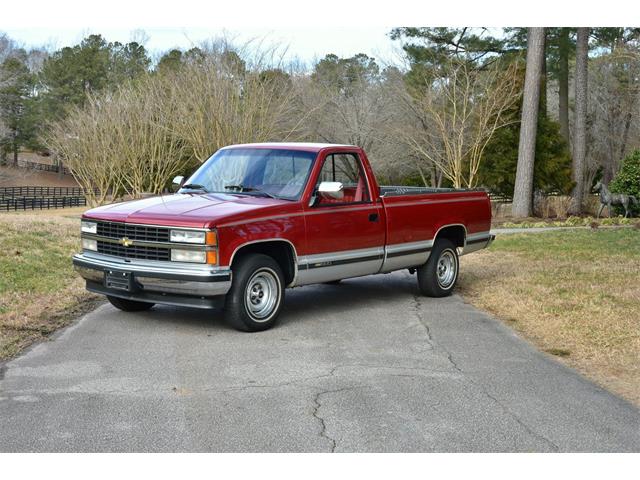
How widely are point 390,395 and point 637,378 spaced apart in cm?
233

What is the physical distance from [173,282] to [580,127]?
81.6ft

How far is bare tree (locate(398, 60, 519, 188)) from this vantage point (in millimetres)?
28828

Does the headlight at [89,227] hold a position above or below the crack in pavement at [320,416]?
above

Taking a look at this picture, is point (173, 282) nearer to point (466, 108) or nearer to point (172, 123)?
point (466, 108)

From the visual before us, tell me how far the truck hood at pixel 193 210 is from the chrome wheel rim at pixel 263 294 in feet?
2.27

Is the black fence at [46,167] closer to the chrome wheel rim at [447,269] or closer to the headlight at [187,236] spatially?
the chrome wheel rim at [447,269]

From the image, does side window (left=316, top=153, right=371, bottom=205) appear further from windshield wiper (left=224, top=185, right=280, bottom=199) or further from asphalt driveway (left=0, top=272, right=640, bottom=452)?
asphalt driveway (left=0, top=272, right=640, bottom=452)

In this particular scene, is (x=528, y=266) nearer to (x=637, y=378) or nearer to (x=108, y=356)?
(x=637, y=378)

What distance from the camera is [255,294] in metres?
8.90

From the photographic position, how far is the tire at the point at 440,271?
11453 mm

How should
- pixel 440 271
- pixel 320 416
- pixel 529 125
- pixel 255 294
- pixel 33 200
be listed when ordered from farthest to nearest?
pixel 33 200
pixel 529 125
pixel 440 271
pixel 255 294
pixel 320 416

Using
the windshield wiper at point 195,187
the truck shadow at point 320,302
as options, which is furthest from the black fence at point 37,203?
the windshield wiper at point 195,187

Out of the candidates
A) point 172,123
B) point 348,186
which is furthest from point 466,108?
point 348,186

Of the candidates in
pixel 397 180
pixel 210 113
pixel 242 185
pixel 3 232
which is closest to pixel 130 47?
pixel 397 180
